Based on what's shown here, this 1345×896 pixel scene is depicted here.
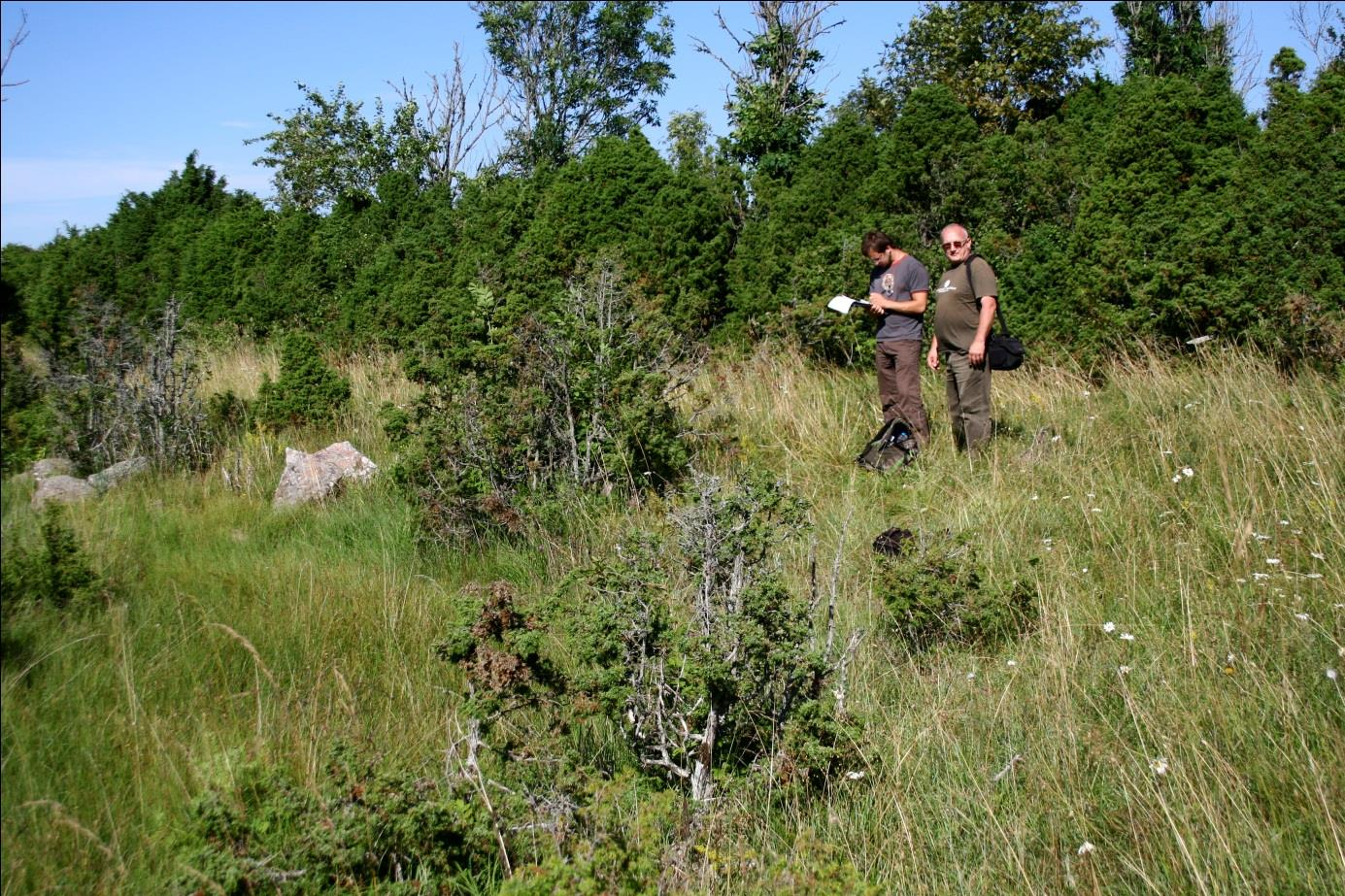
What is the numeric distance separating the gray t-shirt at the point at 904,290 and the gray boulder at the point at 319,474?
3746 millimetres

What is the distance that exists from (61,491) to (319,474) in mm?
3888

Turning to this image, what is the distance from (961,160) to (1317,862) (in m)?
9.09

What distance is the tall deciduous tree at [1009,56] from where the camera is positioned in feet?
69.3

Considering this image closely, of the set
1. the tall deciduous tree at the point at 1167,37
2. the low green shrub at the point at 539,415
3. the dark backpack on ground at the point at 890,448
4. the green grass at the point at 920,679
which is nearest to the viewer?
the green grass at the point at 920,679

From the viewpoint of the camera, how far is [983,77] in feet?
70.3

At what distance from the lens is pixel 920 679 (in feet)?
12.7

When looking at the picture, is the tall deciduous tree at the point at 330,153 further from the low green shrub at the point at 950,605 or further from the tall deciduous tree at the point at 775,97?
the low green shrub at the point at 950,605

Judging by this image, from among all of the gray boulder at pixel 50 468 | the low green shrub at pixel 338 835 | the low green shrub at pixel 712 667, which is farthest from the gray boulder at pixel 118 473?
the low green shrub at pixel 712 667

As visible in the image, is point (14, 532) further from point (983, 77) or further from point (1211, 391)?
point (983, 77)

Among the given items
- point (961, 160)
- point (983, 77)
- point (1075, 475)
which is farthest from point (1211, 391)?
point (983, 77)

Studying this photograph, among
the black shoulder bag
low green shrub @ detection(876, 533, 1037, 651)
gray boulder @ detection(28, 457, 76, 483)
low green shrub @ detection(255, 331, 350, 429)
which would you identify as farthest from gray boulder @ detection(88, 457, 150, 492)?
the black shoulder bag

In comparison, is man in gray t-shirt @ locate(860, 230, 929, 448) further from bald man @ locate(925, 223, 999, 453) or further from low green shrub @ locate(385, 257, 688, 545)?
low green shrub @ locate(385, 257, 688, 545)

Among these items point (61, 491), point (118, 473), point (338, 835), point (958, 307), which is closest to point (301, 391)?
point (118, 473)

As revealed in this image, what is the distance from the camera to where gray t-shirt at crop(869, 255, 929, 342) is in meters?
7.33
